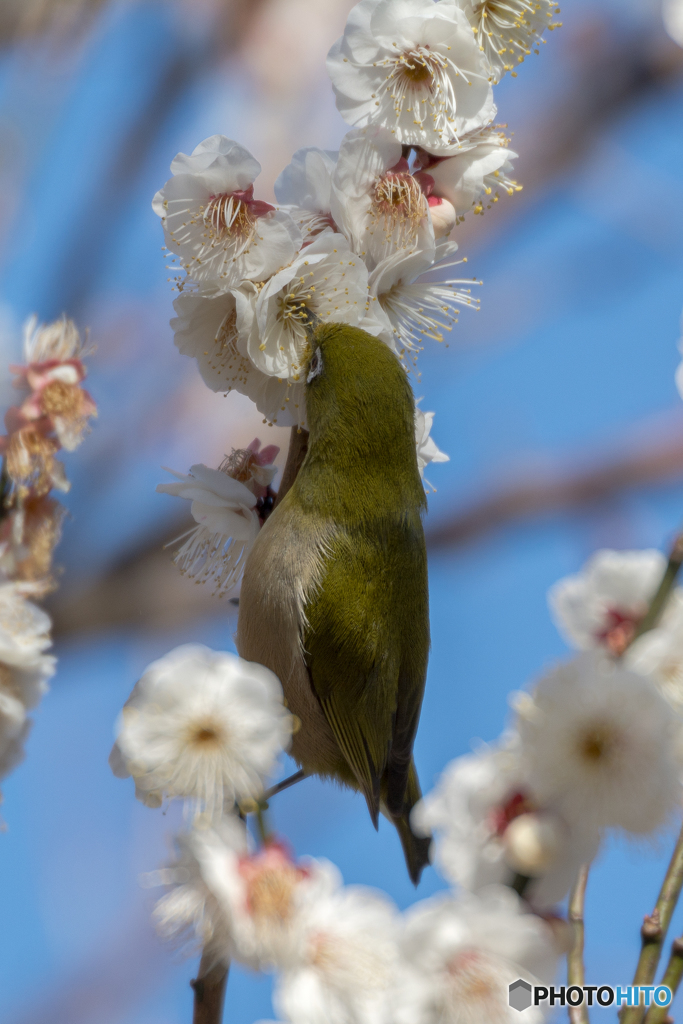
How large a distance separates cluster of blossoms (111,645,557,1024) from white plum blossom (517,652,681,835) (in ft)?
0.38

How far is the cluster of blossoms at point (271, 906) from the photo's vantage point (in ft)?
2.81

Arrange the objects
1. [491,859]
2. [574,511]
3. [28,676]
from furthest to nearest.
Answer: [574,511] < [28,676] < [491,859]

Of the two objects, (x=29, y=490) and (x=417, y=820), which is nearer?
(x=417, y=820)

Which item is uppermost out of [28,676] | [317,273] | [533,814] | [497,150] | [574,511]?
[574,511]

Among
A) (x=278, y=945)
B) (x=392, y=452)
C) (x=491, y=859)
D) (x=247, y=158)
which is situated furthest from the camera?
(x=392, y=452)

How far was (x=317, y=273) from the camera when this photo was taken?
1.47 metres

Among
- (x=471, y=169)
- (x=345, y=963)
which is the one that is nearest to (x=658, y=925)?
(x=345, y=963)

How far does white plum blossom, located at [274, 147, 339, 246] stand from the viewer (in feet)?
4.91

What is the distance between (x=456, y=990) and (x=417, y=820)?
273 millimetres

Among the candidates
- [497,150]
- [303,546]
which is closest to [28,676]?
[303,546]

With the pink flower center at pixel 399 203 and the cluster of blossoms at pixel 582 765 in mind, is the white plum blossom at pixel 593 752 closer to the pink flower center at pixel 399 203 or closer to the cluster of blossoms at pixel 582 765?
the cluster of blossoms at pixel 582 765

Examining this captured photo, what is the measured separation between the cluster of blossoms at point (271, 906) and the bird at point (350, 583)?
77 cm

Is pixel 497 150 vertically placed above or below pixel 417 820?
above

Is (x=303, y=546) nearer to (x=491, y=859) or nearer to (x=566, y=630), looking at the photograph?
(x=566, y=630)
